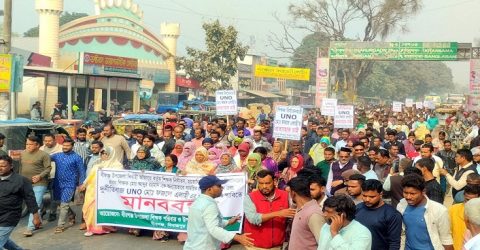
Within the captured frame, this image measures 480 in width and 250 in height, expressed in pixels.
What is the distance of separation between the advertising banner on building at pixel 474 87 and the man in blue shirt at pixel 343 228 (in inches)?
1037

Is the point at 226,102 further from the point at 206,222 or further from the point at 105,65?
the point at 105,65

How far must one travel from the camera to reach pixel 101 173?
29.6 ft

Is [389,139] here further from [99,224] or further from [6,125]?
[6,125]

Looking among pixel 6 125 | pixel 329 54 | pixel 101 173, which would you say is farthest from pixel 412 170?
pixel 329 54

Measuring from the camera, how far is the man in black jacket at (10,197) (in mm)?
6441

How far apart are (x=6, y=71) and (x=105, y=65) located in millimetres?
17594

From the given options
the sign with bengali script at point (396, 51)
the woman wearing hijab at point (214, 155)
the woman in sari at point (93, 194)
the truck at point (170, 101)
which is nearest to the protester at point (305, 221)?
the woman wearing hijab at point (214, 155)

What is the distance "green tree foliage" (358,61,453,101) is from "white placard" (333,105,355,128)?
67.5 m

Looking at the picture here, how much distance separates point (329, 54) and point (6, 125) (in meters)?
24.1

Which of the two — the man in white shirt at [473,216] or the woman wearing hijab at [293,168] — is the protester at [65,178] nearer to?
the woman wearing hijab at [293,168]

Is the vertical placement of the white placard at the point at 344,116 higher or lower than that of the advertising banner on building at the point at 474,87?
lower

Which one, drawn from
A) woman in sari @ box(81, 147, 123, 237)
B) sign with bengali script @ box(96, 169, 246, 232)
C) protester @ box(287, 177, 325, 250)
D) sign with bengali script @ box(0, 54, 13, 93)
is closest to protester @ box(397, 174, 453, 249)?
protester @ box(287, 177, 325, 250)

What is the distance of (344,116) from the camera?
16.6 metres

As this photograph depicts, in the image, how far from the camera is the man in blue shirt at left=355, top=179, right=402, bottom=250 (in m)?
4.79
